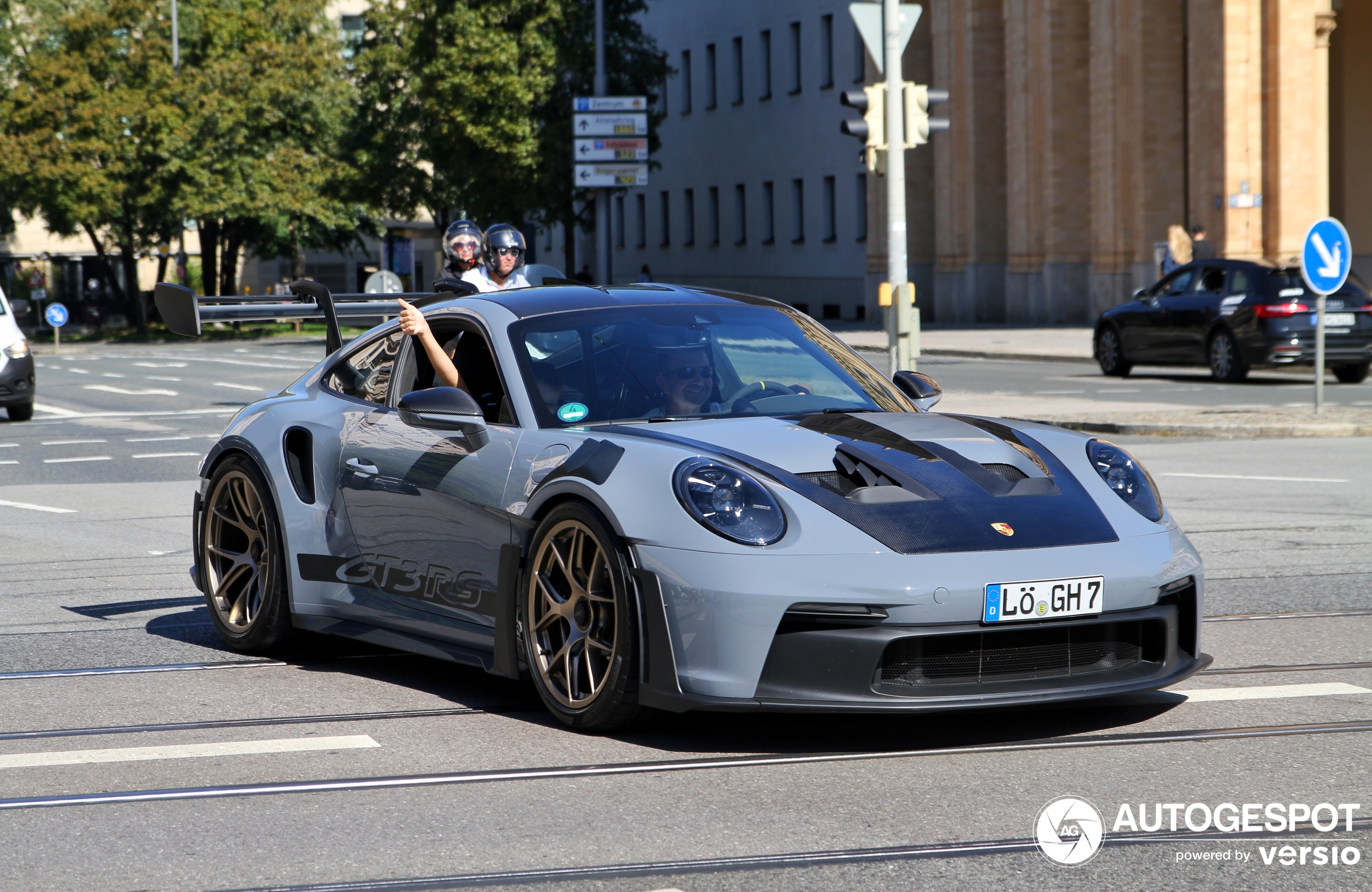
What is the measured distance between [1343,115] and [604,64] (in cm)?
1954

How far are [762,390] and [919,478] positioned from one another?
103cm

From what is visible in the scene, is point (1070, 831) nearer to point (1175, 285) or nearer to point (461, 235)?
point (461, 235)

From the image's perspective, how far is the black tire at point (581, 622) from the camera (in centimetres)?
553

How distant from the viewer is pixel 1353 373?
2453cm

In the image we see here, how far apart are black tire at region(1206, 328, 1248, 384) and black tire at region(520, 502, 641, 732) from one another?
2052 centimetres

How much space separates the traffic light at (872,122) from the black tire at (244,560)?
12.2 meters

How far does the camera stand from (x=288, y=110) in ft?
207

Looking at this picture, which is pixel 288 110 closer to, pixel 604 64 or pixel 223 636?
pixel 604 64

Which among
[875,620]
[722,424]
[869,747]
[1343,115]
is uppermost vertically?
[1343,115]

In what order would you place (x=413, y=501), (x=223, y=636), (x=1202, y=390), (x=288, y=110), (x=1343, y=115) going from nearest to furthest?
1. (x=413, y=501)
2. (x=223, y=636)
3. (x=1202, y=390)
4. (x=1343, y=115)
5. (x=288, y=110)

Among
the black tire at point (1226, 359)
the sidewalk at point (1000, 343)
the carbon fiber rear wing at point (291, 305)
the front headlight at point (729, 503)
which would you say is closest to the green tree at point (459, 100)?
the sidewalk at point (1000, 343)

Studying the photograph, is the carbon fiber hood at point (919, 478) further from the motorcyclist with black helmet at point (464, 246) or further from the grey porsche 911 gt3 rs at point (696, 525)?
the motorcyclist with black helmet at point (464, 246)

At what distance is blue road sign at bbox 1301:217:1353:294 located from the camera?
1772cm

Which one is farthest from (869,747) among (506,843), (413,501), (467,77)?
(467,77)
